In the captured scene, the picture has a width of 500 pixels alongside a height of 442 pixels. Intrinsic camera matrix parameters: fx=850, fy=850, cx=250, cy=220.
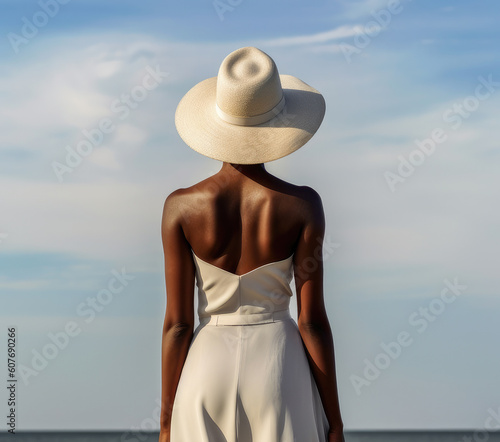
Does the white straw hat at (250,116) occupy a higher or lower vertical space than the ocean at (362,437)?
higher

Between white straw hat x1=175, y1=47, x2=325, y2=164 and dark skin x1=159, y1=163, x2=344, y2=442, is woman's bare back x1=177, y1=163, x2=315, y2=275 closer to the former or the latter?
dark skin x1=159, y1=163, x2=344, y2=442

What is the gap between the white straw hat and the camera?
12.9ft

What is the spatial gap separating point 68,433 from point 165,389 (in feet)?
132

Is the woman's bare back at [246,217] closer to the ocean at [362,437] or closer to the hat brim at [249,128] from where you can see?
the hat brim at [249,128]

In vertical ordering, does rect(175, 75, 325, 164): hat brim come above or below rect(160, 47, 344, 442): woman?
above

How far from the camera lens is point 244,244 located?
12.9ft

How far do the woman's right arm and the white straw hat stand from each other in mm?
296

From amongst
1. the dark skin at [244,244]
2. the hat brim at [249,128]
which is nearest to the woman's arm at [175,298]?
the dark skin at [244,244]

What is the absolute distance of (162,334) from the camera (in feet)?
13.5

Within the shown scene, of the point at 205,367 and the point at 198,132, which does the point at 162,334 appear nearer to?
the point at 205,367

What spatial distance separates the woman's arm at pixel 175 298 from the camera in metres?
4.03

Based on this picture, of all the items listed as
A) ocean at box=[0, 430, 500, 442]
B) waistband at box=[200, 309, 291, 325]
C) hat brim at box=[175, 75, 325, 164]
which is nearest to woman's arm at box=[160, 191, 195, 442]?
waistband at box=[200, 309, 291, 325]

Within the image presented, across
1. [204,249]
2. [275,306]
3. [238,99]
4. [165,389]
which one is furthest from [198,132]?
[165,389]

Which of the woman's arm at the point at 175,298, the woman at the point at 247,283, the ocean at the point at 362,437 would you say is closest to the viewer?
the woman at the point at 247,283
